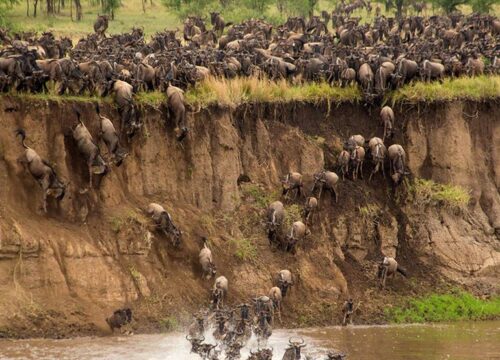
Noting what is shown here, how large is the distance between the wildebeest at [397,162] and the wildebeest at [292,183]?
2480mm

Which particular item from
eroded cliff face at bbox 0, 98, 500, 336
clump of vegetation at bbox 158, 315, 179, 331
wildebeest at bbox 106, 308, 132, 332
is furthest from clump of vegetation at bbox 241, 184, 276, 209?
wildebeest at bbox 106, 308, 132, 332

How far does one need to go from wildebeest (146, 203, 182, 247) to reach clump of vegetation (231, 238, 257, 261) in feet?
4.80

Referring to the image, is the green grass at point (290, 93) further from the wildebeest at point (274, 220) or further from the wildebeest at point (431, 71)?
the wildebeest at point (274, 220)

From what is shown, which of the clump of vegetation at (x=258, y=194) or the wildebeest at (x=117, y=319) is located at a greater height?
the clump of vegetation at (x=258, y=194)

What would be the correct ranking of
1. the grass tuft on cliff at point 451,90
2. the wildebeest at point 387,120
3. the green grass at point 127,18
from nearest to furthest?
1. the wildebeest at point 387,120
2. the grass tuft on cliff at point 451,90
3. the green grass at point 127,18

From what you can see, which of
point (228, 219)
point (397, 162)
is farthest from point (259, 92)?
point (397, 162)

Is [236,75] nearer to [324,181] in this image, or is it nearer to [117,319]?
[324,181]

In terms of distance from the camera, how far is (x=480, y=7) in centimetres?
5275

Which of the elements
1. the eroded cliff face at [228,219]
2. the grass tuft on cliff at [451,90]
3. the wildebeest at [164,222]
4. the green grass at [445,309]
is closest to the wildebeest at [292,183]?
the eroded cliff face at [228,219]

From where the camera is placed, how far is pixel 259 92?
88.7 ft

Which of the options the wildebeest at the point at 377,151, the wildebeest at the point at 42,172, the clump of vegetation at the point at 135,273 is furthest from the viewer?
the wildebeest at the point at 377,151

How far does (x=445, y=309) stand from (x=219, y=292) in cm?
520

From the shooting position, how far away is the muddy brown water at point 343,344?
65.7ft

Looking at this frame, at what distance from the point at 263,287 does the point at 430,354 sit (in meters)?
4.21
